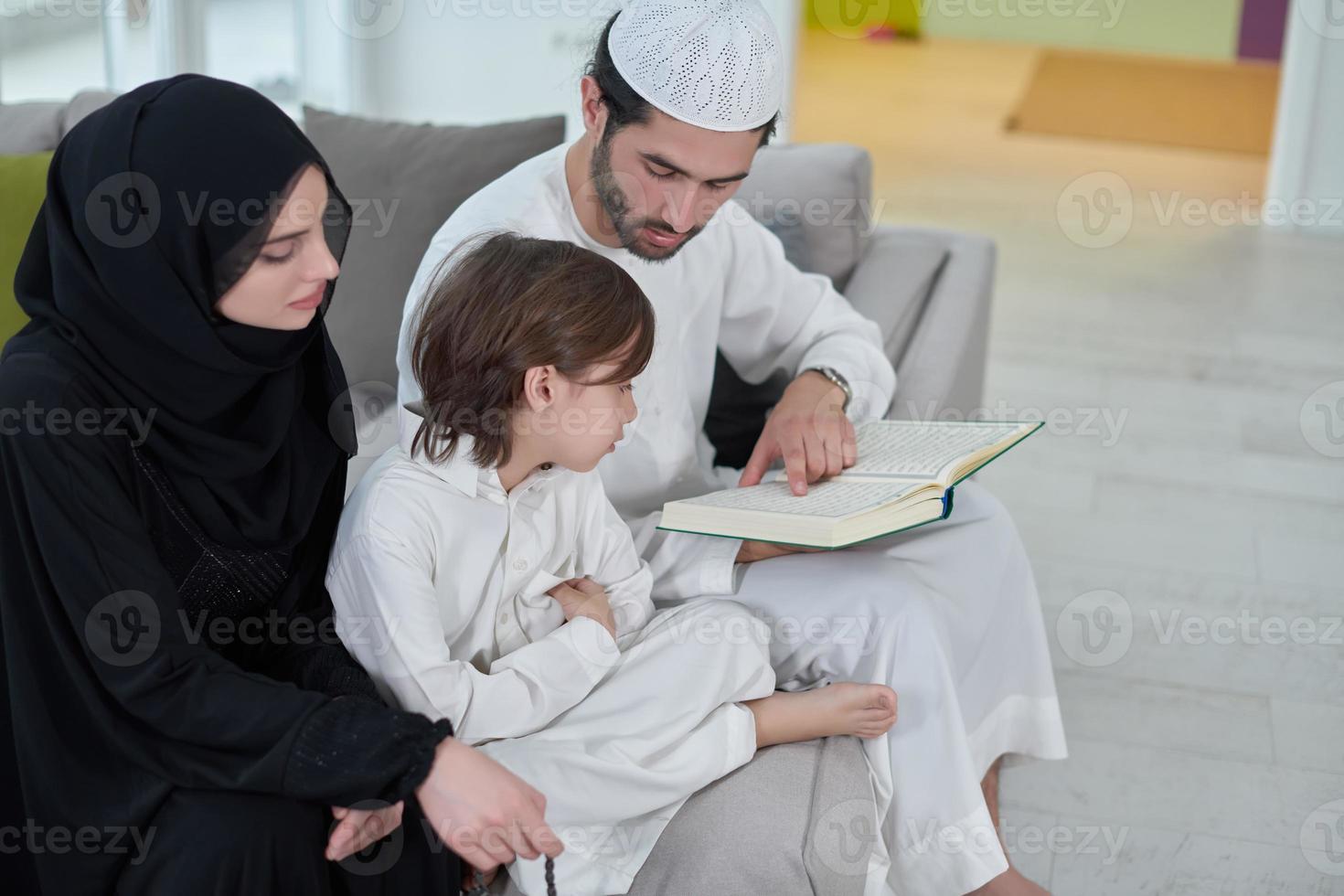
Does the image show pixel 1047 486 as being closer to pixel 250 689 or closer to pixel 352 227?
pixel 352 227

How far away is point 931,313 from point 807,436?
0.62 meters

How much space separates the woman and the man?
1.28 feet

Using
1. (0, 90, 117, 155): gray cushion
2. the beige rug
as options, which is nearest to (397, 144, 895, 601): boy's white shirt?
(0, 90, 117, 155): gray cushion

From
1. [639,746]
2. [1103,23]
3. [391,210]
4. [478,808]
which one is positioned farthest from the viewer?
[1103,23]

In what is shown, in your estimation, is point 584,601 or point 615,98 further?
point 615,98

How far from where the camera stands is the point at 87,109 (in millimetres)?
2465

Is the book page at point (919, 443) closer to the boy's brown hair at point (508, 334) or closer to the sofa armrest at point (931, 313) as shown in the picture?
the sofa armrest at point (931, 313)

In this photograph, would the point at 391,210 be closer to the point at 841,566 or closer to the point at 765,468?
the point at 765,468

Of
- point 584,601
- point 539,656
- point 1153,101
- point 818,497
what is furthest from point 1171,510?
point 1153,101

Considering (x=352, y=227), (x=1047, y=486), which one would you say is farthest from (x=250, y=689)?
(x=1047, y=486)

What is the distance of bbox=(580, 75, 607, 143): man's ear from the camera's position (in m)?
1.84

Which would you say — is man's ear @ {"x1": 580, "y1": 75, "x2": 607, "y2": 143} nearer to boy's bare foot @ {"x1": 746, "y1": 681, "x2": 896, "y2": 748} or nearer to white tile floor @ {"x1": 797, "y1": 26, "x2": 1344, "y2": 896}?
boy's bare foot @ {"x1": 746, "y1": 681, "x2": 896, "y2": 748}

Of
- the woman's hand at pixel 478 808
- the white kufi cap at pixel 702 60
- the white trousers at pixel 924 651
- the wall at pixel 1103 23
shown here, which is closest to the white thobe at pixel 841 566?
the white trousers at pixel 924 651

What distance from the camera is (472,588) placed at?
1.59 meters
